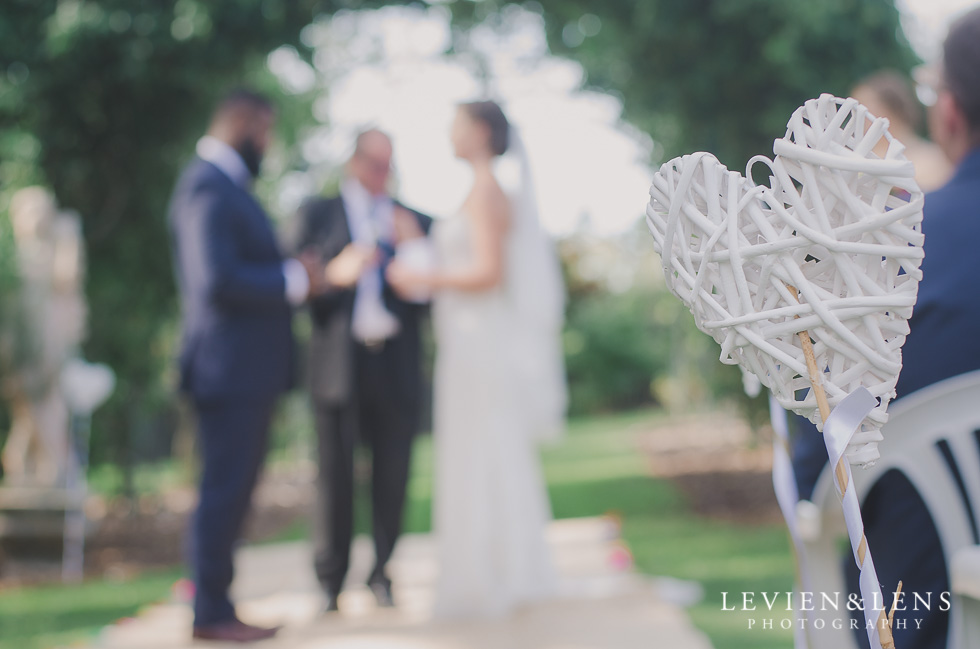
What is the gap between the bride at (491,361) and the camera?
13.3 feet

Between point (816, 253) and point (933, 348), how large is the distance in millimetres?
734

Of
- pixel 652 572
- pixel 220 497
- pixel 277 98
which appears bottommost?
pixel 652 572

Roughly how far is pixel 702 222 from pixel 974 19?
1044 mm

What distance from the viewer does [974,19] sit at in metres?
1.62

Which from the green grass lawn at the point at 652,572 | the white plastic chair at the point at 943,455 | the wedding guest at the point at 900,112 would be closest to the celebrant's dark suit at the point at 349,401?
the green grass lawn at the point at 652,572

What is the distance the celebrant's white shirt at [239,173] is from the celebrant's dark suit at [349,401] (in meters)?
0.38

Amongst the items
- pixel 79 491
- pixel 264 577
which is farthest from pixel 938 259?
pixel 79 491

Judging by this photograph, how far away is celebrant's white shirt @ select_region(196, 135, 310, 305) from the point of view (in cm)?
377

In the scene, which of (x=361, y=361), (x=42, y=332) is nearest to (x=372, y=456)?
(x=361, y=361)

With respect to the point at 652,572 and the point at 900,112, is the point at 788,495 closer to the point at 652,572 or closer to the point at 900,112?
the point at 900,112

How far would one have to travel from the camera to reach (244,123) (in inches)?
152

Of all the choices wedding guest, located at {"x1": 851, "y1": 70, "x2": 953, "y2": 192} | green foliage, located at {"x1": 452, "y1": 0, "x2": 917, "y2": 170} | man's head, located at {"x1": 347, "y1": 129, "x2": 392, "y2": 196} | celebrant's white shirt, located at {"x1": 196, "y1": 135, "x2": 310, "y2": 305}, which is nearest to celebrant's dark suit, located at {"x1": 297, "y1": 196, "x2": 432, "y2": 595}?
man's head, located at {"x1": 347, "y1": 129, "x2": 392, "y2": 196}

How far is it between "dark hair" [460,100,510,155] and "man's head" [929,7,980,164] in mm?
2561

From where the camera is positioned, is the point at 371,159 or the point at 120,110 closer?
the point at 371,159
